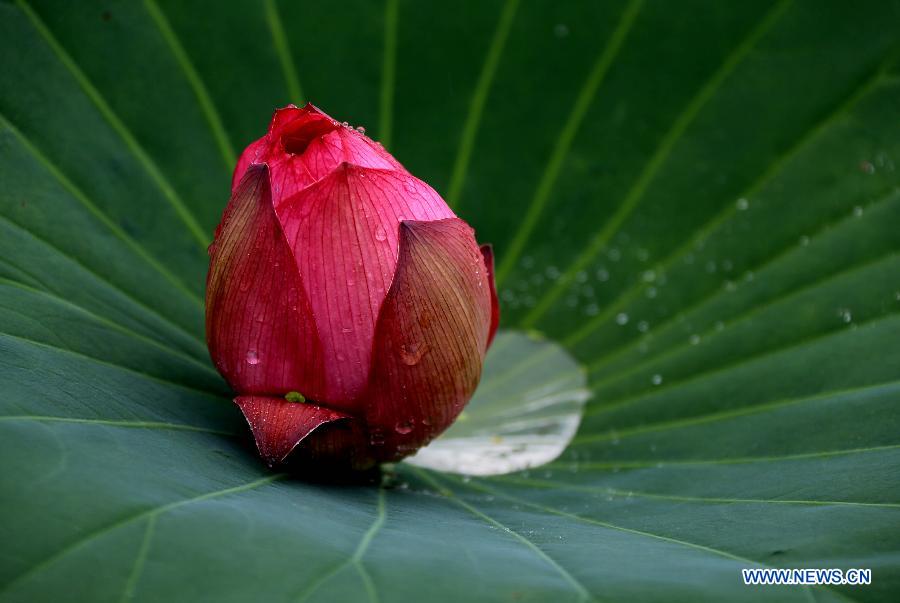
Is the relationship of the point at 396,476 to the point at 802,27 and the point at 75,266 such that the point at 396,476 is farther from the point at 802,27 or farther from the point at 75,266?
the point at 802,27

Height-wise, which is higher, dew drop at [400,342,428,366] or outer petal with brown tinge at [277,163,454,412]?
outer petal with brown tinge at [277,163,454,412]

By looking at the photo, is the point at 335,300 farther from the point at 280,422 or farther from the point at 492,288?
the point at 492,288

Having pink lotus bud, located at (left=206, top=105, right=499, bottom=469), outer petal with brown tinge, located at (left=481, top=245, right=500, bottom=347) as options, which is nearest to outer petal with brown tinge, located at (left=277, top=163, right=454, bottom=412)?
pink lotus bud, located at (left=206, top=105, right=499, bottom=469)

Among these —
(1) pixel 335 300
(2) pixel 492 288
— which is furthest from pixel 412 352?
(2) pixel 492 288

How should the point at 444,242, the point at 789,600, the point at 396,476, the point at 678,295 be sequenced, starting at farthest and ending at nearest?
the point at 678,295 → the point at 396,476 → the point at 444,242 → the point at 789,600

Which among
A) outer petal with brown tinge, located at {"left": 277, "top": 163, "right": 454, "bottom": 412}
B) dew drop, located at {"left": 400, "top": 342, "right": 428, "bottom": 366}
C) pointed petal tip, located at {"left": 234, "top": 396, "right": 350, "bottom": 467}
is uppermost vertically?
outer petal with brown tinge, located at {"left": 277, "top": 163, "right": 454, "bottom": 412}

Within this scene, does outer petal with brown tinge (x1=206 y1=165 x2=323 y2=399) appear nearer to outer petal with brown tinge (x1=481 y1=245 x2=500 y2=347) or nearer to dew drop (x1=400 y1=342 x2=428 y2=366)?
dew drop (x1=400 y1=342 x2=428 y2=366)

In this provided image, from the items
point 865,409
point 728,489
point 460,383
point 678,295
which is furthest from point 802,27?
point 460,383

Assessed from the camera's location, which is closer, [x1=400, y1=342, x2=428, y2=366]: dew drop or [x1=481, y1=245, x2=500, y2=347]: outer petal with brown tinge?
[x1=400, y1=342, x2=428, y2=366]: dew drop
